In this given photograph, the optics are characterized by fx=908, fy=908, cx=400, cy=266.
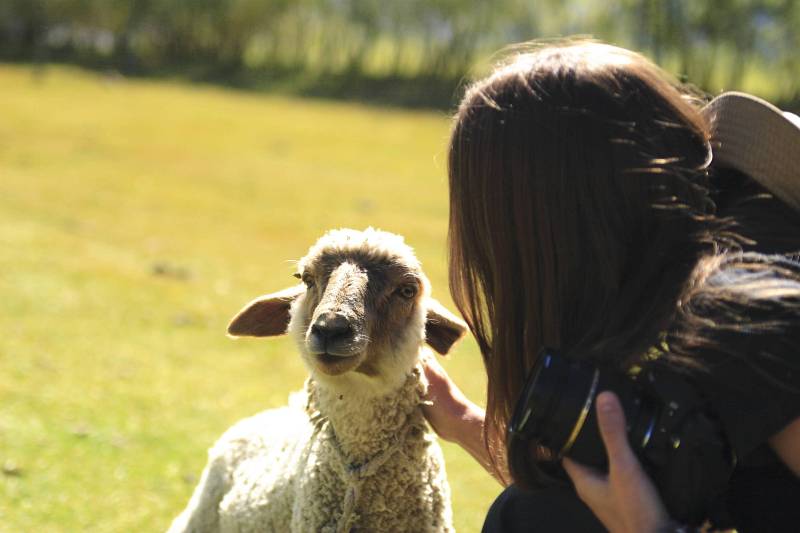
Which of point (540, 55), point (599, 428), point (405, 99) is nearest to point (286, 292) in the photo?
Answer: point (540, 55)

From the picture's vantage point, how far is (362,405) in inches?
120

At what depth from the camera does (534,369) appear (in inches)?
79.7

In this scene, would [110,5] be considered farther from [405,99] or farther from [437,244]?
[437,244]

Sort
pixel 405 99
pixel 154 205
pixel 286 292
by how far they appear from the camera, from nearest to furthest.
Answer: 1. pixel 286 292
2. pixel 154 205
3. pixel 405 99

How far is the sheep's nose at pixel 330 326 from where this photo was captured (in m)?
2.73

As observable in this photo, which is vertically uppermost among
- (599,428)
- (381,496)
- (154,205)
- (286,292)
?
(599,428)

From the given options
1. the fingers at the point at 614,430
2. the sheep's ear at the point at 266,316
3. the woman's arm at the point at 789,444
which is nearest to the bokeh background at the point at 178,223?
the sheep's ear at the point at 266,316

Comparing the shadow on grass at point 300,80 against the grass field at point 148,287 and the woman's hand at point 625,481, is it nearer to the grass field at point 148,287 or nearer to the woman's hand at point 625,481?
the grass field at point 148,287

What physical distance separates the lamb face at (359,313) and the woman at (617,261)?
20.8 inches

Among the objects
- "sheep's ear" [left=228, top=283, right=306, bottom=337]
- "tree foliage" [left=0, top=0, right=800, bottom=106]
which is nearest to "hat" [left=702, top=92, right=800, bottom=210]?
"sheep's ear" [left=228, top=283, right=306, bottom=337]

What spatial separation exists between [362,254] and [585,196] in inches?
43.4

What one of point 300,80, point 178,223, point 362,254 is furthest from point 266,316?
point 300,80

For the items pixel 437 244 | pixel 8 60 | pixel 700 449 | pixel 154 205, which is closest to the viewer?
pixel 700 449

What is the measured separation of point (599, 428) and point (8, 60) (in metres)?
62.0
